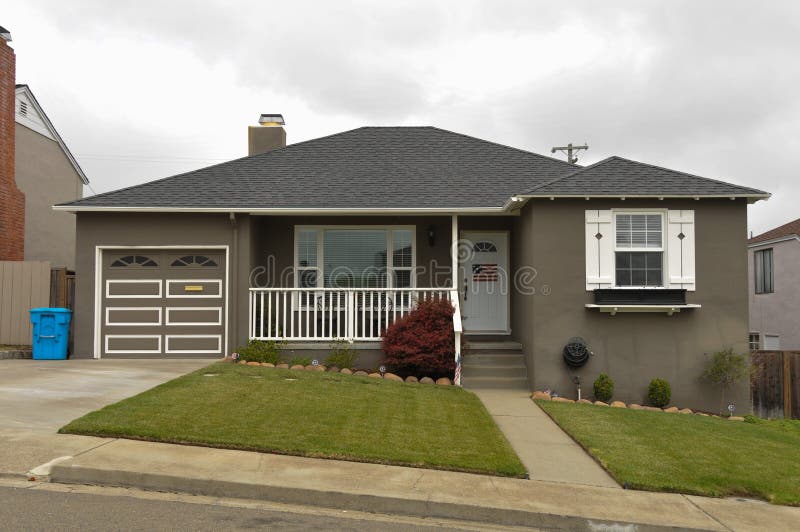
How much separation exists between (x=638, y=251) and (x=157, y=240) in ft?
29.7

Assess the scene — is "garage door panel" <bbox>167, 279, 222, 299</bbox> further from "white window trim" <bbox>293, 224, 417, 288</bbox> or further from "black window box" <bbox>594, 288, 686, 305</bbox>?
"black window box" <bbox>594, 288, 686, 305</bbox>

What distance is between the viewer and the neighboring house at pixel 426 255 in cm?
1203

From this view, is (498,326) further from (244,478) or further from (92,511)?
(92,511)

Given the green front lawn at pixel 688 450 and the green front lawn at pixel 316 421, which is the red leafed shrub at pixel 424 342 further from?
the green front lawn at pixel 688 450

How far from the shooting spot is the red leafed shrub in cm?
1248

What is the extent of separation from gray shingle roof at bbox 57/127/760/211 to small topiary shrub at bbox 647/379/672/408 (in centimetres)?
326

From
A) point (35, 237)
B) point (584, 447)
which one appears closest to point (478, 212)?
point (584, 447)

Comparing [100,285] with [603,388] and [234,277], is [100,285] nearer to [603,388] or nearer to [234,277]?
[234,277]

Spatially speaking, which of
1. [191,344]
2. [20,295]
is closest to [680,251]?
[191,344]

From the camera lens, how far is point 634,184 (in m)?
12.1

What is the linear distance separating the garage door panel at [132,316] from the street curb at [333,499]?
7.52m

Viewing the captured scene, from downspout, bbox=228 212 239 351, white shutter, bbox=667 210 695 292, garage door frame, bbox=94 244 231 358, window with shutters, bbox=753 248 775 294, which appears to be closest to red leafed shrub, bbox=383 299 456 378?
downspout, bbox=228 212 239 351

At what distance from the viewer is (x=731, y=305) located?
12.0 metres

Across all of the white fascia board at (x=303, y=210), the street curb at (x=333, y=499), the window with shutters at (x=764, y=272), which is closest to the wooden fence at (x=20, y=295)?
the white fascia board at (x=303, y=210)
